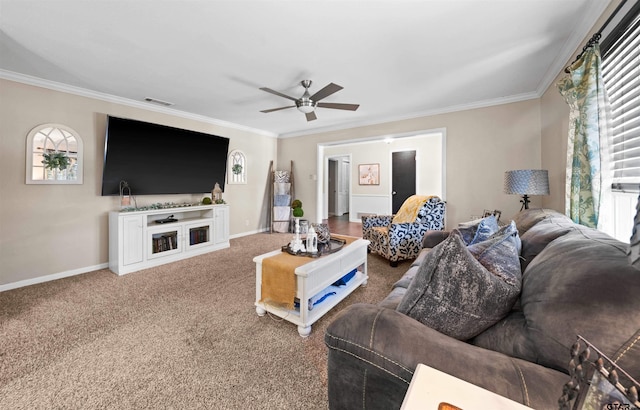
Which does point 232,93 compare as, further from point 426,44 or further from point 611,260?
point 611,260

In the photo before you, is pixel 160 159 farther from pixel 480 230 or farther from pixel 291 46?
pixel 480 230

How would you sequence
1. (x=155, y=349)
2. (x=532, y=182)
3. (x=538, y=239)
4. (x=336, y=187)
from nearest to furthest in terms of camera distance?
1. (x=538, y=239)
2. (x=155, y=349)
3. (x=532, y=182)
4. (x=336, y=187)

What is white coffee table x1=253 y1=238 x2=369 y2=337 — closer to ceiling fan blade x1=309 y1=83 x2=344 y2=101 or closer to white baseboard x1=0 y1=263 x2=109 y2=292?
ceiling fan blade x1=309 y1=83 x2=344 y2=101

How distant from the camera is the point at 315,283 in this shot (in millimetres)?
2043

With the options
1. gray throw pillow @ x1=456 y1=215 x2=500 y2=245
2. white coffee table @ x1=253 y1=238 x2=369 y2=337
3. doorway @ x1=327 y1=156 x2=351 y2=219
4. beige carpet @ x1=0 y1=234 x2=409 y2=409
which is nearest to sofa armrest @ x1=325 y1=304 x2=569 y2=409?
beige carpet @ x1=0 y1=234 x2=409 y2=409

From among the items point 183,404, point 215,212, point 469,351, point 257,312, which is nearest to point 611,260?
point 469,351

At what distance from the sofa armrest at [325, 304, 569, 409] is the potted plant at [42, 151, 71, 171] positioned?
390cm

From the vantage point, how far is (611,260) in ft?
2.43

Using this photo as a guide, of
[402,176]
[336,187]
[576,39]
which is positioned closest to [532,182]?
[576,39]

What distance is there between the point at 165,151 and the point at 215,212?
121cm

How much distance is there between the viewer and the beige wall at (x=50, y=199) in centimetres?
278

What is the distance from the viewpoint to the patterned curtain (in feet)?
5.25

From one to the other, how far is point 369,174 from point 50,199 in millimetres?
6296

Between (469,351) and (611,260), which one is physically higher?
(611,260)
